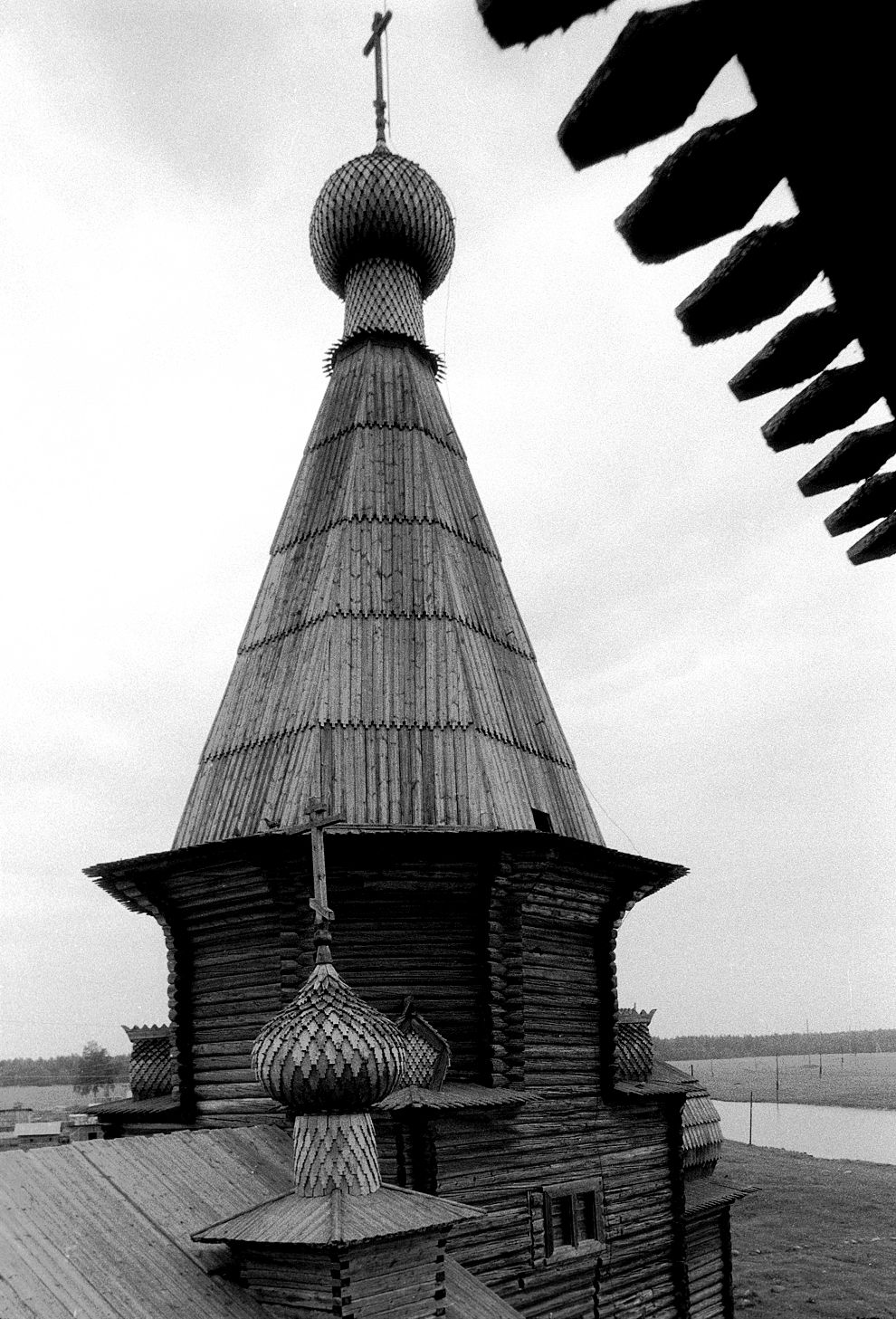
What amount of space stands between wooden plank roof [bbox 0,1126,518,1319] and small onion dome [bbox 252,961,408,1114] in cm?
98

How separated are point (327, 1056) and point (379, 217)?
10298mm

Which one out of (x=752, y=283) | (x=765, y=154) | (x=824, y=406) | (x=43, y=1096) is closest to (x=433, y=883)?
(x=824, y=406)

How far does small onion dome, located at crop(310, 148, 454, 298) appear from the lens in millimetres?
13586

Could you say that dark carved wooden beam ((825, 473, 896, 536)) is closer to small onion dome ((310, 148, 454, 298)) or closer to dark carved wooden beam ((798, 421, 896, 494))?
dark carved wooden beam ((798, 421, 896, 494))

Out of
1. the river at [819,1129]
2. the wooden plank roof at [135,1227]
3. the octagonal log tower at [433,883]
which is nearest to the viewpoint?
the wooden plank roof at [135,1227]

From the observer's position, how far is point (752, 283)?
5.78 ft

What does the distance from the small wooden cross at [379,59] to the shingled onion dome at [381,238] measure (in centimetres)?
95

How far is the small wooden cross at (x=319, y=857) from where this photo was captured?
754cm

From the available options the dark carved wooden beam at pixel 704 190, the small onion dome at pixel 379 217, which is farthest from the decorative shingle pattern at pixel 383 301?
the dark carved wooden beam at pixel 704 190

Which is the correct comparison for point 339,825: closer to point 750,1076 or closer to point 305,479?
point 305,479

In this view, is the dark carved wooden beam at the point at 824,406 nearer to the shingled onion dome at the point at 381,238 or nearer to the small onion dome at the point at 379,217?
the shingled onion dome at the point at 381,238

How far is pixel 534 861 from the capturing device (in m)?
9.46

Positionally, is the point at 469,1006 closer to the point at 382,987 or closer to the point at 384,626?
the point at 382,987

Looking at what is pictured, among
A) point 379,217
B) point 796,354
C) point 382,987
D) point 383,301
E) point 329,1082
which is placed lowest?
point 329,1082
